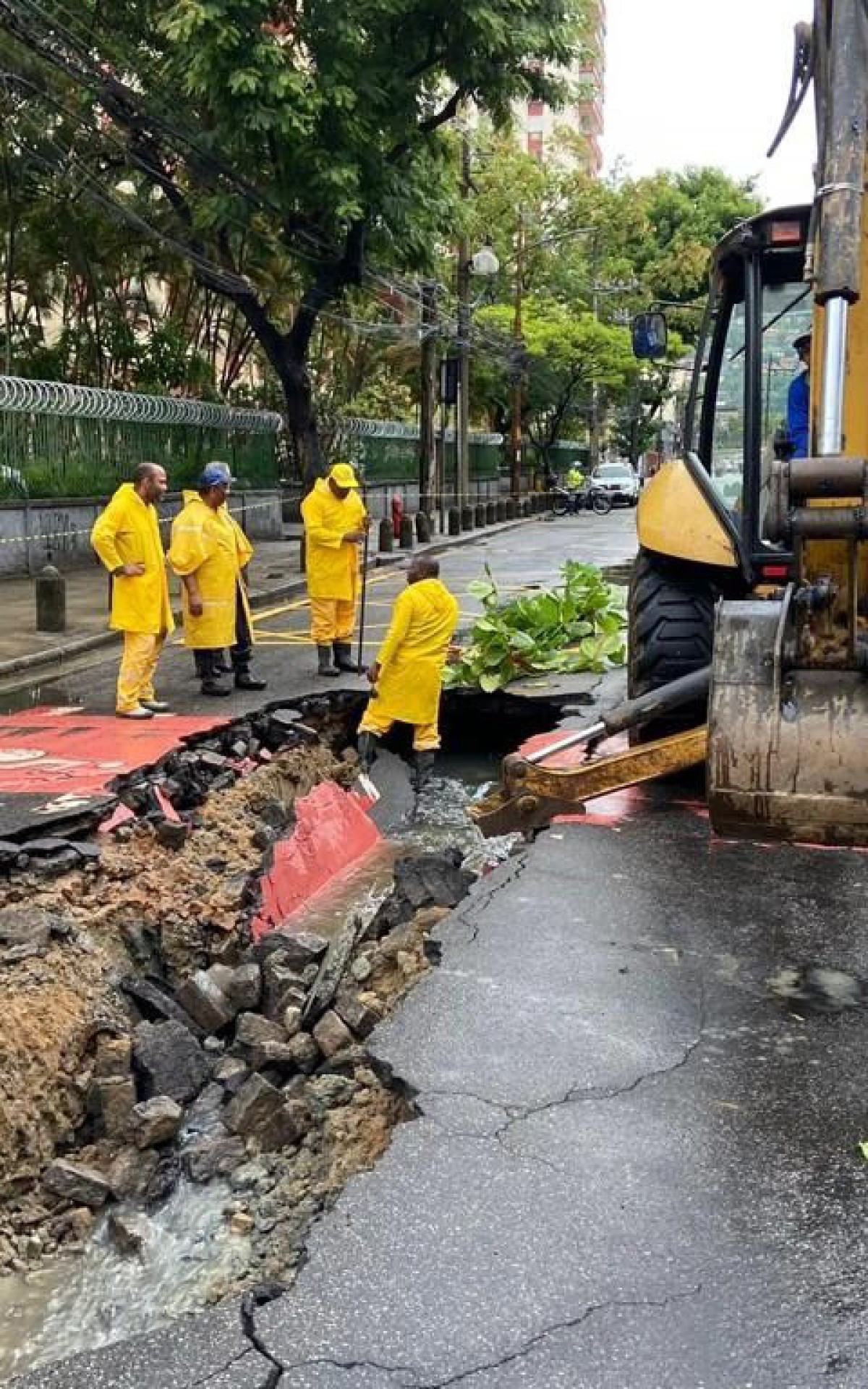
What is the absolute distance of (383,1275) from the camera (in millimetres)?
2779

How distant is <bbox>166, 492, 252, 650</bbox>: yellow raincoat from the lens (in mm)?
9367

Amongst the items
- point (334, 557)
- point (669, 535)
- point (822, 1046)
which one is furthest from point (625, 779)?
point (334, 557)

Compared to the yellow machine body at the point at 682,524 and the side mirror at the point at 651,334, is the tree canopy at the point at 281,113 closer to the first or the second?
the side mirror at the point at 651,334

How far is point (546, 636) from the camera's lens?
10.9 meters

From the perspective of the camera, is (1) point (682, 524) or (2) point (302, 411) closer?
(1) point (682, 524)

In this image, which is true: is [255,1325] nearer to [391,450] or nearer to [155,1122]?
[155,1122]

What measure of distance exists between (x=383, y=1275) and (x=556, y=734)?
575cm

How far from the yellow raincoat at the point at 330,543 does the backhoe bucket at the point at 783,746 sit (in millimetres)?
6979

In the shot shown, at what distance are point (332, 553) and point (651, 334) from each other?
4415mm

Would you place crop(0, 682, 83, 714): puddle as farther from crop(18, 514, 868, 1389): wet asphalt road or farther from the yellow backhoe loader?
crop(18, 514, 868, 1389): wet asphalt road

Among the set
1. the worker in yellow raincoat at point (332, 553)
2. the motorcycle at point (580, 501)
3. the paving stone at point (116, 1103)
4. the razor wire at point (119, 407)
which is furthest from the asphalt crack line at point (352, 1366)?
the motorcycle at point (580, 501)

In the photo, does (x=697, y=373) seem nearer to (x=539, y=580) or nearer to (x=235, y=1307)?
(x=235, y=1307)

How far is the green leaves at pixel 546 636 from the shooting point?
10352 mm

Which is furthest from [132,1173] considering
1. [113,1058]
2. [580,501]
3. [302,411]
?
[580,501]
